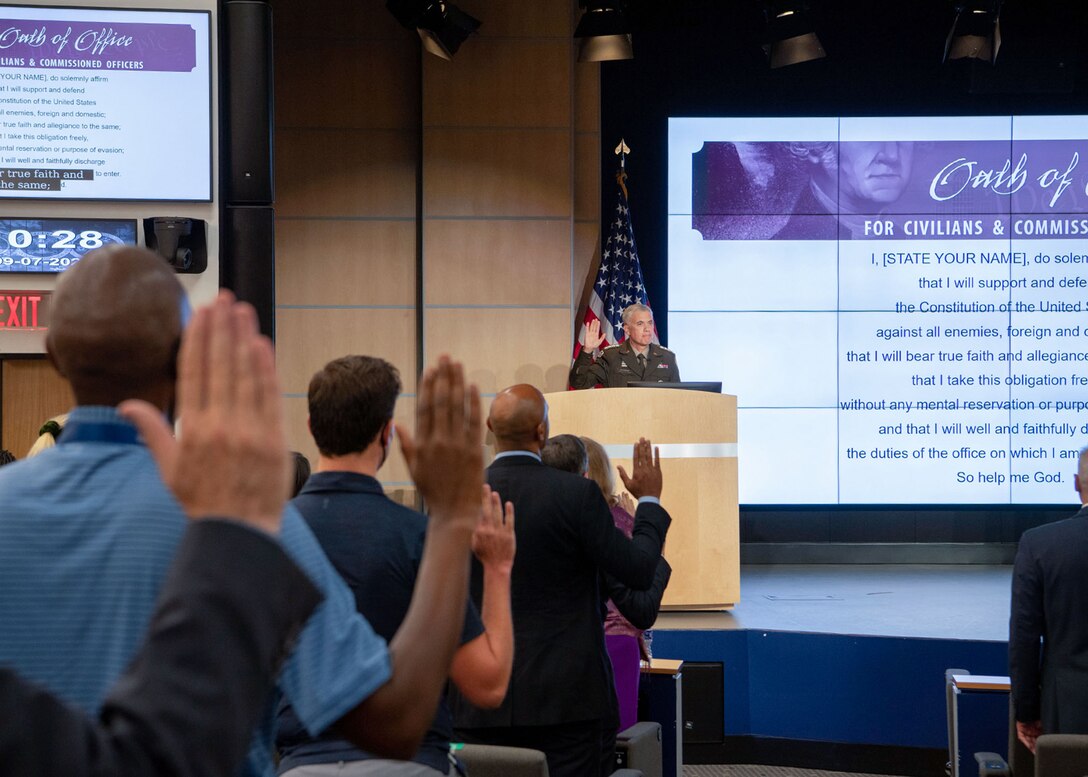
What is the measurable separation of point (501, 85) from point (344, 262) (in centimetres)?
157

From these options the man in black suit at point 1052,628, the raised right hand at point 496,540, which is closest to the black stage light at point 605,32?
the man in black suit at point 1052,628

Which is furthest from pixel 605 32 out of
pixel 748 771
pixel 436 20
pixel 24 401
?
pixel 748 771

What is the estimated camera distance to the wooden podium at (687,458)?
5438 millimetres

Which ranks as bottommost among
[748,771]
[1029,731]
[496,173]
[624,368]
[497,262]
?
[748,771]

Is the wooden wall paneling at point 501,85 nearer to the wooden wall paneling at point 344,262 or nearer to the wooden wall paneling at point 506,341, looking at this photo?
the wooden wall paneling at point 344,262

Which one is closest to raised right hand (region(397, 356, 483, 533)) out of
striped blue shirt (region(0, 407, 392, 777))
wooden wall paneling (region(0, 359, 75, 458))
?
striped blue shirt (region(0, 407, 392, 777))

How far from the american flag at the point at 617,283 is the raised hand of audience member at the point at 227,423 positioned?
7.34m

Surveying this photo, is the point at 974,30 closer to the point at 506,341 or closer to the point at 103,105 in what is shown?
the point at 506,341

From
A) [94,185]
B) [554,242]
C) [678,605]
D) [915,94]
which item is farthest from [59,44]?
[915,94]

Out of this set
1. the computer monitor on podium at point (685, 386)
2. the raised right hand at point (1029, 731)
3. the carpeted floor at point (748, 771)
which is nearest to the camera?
the raised right hand at point (1029, 731)

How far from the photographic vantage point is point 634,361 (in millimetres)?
7180

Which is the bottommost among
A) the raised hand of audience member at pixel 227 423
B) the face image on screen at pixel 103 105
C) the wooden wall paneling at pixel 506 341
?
the raised hand of audience member at pixel 227 423

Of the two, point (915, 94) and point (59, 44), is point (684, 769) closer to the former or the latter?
point (59, 44)

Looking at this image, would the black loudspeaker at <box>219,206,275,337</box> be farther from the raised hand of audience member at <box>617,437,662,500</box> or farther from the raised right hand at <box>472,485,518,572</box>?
the raised right hand at <box>472,485,518,572</box>
